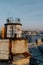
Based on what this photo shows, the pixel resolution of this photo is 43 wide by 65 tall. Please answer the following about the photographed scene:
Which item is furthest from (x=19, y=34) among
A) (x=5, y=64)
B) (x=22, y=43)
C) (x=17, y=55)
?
(x=5, y=64)

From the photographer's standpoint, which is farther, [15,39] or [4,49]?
[15,39]

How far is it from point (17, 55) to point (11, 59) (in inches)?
25.9

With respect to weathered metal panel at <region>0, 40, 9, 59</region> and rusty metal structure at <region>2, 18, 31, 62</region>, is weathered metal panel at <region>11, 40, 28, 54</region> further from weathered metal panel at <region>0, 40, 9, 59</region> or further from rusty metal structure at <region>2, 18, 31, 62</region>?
weathered metal panel at <region>0, 40, 9, 59</region>

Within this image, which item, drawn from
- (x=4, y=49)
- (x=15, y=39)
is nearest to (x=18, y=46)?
(x=15, y=39)

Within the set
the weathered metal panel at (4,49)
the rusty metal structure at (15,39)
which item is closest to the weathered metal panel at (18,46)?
the rusty metal structure at (15,39)

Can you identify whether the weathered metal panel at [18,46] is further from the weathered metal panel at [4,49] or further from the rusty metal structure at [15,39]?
the weathered metal panel at [4,49]

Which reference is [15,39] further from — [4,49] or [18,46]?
[4,49]

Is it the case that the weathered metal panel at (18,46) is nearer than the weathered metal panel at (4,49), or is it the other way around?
the weathered metal panel at (4,49)

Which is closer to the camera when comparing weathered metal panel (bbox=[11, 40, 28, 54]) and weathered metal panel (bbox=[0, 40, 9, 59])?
weathered metal panel (bbox=[0, 40, 9, 59])

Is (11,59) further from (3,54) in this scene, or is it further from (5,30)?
(5,30)

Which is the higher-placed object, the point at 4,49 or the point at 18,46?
the point at 18,46

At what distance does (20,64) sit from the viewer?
13000 millimetres

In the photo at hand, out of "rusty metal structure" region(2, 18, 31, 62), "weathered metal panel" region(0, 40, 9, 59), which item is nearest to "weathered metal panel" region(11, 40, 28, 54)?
"rusty metal structure" region(2, 18, 31, 62)

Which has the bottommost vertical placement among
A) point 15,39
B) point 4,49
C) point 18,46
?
point 4,49
